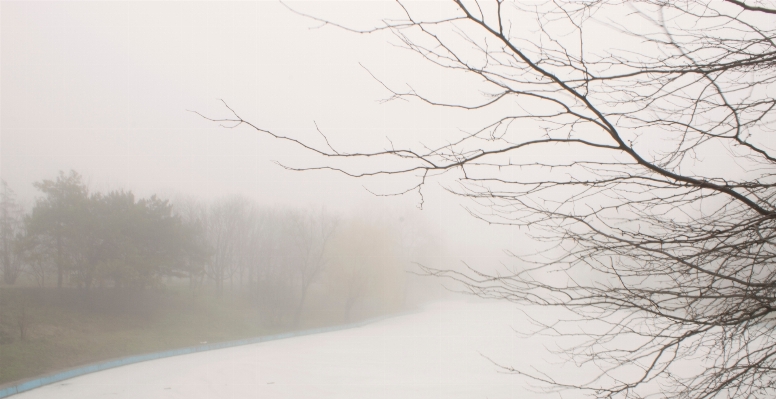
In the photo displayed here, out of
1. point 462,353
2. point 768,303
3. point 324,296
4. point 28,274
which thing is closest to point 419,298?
point 324,296

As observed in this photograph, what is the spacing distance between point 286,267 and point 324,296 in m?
3.77

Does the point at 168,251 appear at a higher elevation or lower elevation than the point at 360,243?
lower

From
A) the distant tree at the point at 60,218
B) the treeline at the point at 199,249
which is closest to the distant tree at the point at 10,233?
the treeline at the point at 199,249

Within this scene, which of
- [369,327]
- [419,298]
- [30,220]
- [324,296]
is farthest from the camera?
[419,298]

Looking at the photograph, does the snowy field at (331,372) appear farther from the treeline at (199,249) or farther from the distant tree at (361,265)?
the treeline at (199,249)

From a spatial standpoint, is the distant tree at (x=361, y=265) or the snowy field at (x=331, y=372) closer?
the snowy field at (x=331, y=372)

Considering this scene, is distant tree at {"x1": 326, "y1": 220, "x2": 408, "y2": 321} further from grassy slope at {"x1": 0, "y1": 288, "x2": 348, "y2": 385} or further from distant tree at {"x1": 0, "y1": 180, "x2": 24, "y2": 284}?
distant tree at {"x1": 0, "y1": 180, "x2": 24, "y2": 284}

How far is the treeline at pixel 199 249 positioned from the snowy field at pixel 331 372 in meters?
4.14

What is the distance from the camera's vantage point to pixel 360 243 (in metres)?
26.2

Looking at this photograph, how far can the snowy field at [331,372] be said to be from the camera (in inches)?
435

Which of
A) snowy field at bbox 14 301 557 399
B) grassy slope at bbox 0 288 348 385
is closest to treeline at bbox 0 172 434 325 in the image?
grassy slope at bbox 0 288 348 385

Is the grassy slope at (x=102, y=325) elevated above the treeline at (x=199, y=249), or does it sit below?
below

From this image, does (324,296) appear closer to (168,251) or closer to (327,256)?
(327,256)

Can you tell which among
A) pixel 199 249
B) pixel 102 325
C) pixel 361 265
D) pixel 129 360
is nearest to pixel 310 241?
pixel 361 265
